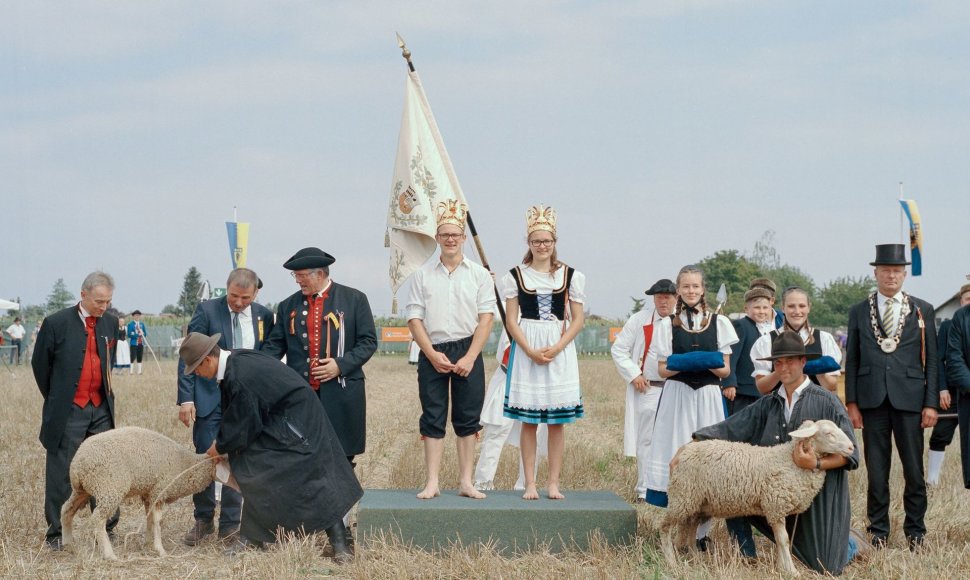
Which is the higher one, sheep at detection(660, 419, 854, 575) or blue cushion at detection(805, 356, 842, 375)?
blue cushion at detection(805, 356, 842, 375)

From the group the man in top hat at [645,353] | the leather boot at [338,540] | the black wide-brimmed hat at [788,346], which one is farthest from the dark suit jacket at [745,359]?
the leather boot at [338,540]

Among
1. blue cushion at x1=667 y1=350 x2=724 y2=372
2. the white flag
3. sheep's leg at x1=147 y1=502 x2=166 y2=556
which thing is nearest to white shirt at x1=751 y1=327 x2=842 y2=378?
blue cushion at x1=667 y1=350 x2=724 y2=372

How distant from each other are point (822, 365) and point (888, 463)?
89 cm

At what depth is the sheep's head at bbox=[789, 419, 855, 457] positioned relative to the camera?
5953 millimetres

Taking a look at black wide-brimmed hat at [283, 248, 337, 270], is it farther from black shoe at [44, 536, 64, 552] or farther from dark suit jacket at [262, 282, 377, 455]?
black shoe at [44, 536, 64, 552]

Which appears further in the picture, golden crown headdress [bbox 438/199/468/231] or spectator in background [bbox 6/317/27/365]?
spectator in background [bbox 6/317/27/365]

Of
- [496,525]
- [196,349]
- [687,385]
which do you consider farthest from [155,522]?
[687,385]

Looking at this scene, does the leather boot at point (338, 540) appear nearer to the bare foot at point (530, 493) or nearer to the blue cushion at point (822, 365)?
the bare foot at point (530, 493)

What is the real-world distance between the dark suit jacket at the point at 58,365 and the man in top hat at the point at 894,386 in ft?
18.9

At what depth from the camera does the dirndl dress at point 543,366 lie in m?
7.06

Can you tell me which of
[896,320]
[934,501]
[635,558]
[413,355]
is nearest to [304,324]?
[635,558]

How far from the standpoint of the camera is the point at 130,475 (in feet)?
21.7

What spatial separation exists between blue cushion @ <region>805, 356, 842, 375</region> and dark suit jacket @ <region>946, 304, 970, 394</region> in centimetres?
82

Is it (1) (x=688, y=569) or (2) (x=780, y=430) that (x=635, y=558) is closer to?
(1) (x=688, y=569)
